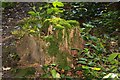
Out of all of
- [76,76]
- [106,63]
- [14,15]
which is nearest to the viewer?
[76,76]

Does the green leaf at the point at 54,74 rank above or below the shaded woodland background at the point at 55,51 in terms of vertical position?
below

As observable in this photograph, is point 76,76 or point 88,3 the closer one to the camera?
point 76,76

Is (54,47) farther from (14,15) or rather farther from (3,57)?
(14,15)

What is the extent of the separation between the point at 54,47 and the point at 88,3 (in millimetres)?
1255

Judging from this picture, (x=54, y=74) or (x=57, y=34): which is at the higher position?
(x=57, y=34)

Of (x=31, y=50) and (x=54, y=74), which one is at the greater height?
(x=31, y=50)

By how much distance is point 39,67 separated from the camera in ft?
4.23

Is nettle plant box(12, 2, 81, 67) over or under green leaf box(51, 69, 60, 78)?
over

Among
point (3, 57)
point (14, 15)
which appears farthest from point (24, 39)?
point (14, 15)

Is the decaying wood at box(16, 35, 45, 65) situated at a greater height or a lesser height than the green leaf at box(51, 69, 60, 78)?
greater

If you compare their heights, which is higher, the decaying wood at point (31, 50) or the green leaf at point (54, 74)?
the decaying wood at point (31, 50)

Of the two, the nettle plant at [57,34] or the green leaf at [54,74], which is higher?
the nettle plant at [57,34]

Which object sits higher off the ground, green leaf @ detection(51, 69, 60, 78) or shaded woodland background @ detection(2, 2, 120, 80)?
shaded woodland background @ detection(2, 2, 120, 80)

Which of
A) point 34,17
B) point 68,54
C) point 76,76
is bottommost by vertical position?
point 76,76
